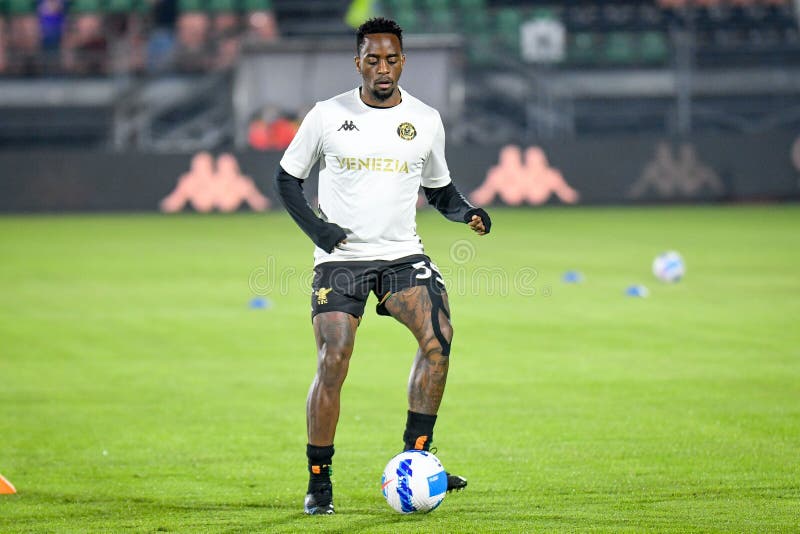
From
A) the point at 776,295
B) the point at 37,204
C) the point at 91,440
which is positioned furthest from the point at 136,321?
the point at 37,204

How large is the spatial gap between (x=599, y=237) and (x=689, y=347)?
11.1 meters

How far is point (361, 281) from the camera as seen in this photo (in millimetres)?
6457

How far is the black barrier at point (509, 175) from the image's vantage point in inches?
1133

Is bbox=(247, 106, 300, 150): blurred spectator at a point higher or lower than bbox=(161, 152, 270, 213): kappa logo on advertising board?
higher

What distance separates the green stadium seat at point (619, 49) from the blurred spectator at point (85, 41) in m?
13.0

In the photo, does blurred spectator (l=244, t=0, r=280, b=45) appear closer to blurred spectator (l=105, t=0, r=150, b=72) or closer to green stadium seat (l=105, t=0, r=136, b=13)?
blurred spectator (l=105, t=0, r=150, b=72)

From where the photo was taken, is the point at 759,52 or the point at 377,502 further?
the point at 759,52

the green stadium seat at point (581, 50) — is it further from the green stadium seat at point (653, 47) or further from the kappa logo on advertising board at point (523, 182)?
the kappa logo on advertising board at point (523, 182)

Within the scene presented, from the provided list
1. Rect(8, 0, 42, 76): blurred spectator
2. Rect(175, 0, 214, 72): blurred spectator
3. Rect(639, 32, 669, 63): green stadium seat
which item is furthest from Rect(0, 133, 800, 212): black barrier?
Rect(639, 32, 669, 63): green stadium seat

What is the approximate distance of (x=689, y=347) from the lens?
449 inches

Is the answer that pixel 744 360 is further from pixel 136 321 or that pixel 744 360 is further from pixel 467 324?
pixel 136 321

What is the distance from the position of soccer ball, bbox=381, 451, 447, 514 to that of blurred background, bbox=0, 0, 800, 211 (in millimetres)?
22623

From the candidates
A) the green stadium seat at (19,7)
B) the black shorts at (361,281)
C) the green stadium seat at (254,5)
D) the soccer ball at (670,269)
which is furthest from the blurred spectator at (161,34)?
the black shorts at (361,281)

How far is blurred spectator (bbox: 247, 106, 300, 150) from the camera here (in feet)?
98.1
